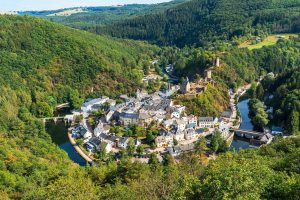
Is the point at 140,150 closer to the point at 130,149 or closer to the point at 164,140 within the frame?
the point at 130,149

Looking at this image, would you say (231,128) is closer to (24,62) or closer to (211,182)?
(211,182)

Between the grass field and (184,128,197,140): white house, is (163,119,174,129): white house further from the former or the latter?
the grass field

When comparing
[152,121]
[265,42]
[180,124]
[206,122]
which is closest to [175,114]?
[180,124]

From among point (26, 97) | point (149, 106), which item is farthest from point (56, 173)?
point (26, 97)

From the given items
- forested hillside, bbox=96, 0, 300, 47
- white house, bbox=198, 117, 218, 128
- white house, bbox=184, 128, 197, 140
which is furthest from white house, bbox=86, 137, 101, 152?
forested hillside, bbox=96, 0, 300, 47

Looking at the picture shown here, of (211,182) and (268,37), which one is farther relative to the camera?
(268,37)
